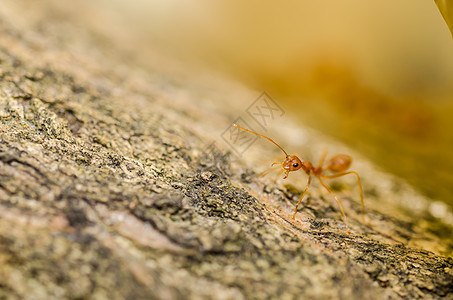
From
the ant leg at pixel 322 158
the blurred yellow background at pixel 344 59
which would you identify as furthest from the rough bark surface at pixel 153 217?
the blurred yellow background at pixel 344 59

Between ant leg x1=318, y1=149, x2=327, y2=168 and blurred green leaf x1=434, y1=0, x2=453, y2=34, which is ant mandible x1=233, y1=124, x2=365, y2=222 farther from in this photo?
blurred green leaf x1=434, y1=0, x2=453, y2=34

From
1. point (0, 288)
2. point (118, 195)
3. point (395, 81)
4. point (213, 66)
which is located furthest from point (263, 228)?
point (395, 81)

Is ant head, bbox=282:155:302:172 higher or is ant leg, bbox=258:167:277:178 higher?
ant head, bbox=282:155:302:172

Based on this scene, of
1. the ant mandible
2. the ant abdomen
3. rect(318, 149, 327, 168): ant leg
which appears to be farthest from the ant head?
rect(318, 149, 327, 168): ant leg

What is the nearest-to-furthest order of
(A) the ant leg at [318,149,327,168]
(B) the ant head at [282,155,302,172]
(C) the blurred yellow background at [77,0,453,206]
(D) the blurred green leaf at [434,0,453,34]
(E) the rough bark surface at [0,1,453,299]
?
(E) the rough bark surface at [0,1,453,299], (D) the blurred green leaf at [434,0,453,34], (B) the ant head at [282,155,302,172], (A) the ant leg at [318,149,327,168], (C) the blurred yellow background at [77,0,453,206]

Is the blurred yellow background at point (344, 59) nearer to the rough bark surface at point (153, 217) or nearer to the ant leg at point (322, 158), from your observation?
the ant leg at point (322, 158)

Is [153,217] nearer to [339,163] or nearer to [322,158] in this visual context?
[339,163]

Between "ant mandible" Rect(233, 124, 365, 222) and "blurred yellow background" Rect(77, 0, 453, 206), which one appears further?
"blurred yellow background" Rect(77, 0, 453, 206)
